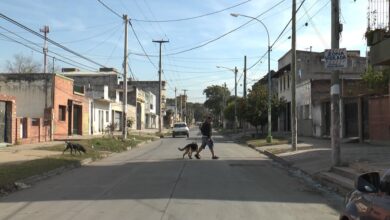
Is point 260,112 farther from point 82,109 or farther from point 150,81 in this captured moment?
point 150,81

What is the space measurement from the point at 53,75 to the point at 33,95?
207cm

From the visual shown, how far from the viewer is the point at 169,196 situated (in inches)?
513

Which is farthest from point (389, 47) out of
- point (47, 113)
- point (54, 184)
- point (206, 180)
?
point (47, 113)

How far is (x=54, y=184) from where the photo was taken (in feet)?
53.2

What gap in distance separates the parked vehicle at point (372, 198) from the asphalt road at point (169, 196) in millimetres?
4247

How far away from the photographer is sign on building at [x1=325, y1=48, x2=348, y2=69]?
18.1 meters

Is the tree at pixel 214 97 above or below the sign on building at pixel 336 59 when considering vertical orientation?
above

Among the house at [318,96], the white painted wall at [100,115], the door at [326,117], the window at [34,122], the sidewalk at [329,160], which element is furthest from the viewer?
the white painted wall at [100,115]

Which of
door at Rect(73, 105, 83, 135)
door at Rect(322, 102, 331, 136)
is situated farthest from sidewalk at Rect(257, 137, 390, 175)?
door at Rect(73, 105, 83, 135)

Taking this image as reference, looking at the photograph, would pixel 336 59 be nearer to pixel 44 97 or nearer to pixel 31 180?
pixel 31 180

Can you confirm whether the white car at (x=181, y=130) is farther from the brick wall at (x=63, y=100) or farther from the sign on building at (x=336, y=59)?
the sign on building at (x=336, y=59)

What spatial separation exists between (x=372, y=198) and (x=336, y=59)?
1282cm

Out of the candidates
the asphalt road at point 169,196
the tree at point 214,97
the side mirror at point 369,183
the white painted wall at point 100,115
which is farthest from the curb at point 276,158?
the tree at point 214,97

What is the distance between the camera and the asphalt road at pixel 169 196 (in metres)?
10.8
